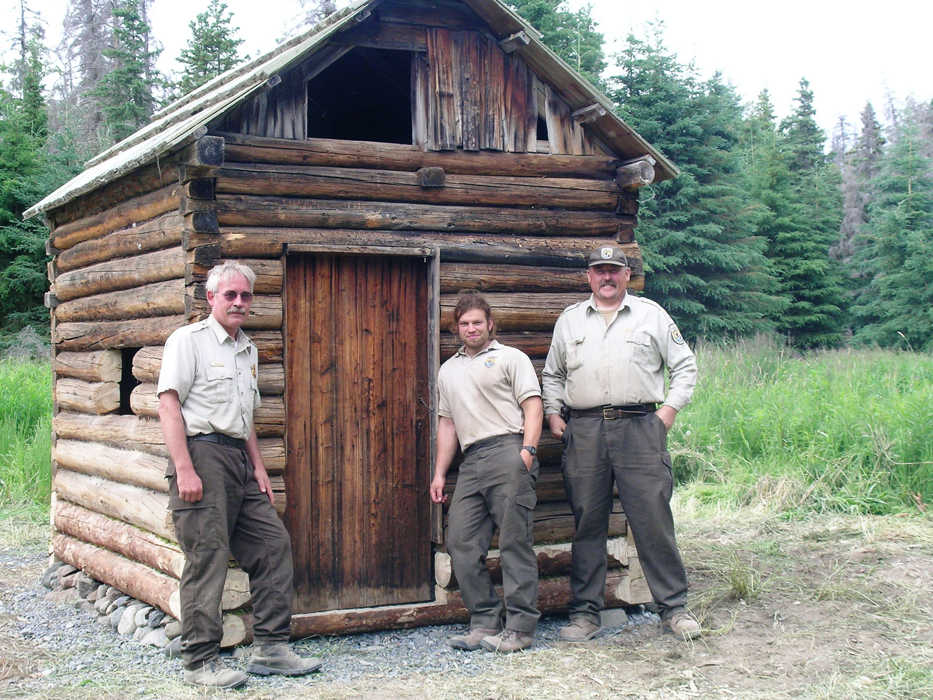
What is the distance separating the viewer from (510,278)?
274 inches

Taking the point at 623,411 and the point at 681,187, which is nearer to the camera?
the point at 623,411

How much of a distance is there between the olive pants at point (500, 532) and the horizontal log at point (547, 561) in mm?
479

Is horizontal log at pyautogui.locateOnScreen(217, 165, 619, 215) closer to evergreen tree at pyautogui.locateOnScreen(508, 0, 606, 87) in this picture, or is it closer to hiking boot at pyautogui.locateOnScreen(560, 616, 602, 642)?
hiking boot at pyautogui.locateOnScreen(560, 616, 602, 642)

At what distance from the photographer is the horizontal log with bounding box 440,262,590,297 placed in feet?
22.1

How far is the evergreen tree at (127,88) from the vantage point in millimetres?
26547

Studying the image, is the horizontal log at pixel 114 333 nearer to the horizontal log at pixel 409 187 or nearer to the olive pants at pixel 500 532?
the horizontal log at pixel 409 187

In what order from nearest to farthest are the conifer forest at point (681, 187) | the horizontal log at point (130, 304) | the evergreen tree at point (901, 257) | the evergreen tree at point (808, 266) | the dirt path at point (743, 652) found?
the dirt path at point (743, 652)
the horizontal log at point (130, 304)
the conifer forest at point (681, 187)
the evergreen tree at point (901, 257)
the evergreen tree at point (808, 266)

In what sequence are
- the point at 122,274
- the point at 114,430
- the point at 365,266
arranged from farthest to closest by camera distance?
the point at 114,430 → the point at 122,274 → the point at 365,266

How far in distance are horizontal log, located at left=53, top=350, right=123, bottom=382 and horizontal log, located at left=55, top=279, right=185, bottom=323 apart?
30cm

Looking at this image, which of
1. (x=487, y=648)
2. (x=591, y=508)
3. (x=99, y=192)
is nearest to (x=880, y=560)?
(x=591, y=508)

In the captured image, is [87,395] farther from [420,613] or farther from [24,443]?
[24,443]

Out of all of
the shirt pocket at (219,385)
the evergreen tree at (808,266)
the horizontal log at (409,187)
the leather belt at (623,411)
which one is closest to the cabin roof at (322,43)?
the horizontal log at (409,187)

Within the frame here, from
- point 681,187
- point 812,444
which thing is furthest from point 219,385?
point 681,187

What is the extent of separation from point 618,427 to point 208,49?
23.3 metres
